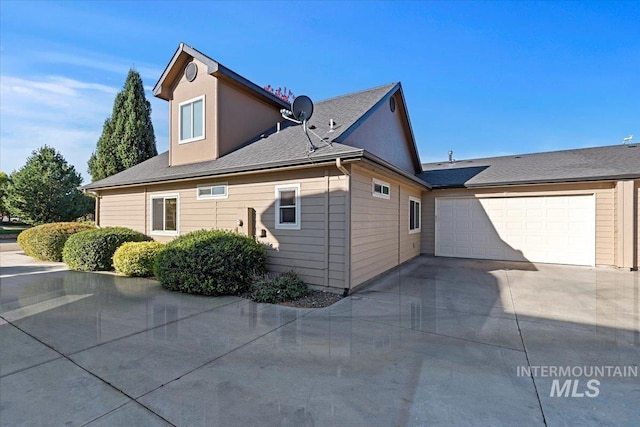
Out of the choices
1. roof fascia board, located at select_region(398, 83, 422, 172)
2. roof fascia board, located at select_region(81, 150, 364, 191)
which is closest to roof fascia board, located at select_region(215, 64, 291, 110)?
roof fascia board, located at select_region(81, 150, 364, 191)

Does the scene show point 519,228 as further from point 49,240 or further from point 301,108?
point 49,240

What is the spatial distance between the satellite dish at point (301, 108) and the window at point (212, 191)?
281 centimetres

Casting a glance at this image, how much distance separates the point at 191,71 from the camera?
10.1 metres

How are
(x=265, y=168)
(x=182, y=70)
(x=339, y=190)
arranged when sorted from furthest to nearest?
(x=182, y=70) → (x=265, y=168) → (x=339, y=190)

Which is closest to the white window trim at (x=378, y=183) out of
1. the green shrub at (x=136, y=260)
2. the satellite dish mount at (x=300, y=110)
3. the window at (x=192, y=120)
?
the satellite dish mount at (x=300, y=110)

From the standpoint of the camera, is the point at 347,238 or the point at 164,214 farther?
the point at 164,214

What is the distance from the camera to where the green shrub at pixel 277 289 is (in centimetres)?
605

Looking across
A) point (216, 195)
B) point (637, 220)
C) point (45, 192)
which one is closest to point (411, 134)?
point (637, 220)

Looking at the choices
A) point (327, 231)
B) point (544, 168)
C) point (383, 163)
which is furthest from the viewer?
point (544, 168)

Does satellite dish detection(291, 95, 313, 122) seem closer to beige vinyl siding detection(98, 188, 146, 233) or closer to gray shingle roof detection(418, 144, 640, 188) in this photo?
gray shingle roof detection(418, 144, 640, 188)

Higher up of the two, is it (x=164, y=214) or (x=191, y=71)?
(x=191, y=71)

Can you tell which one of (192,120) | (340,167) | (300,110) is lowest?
(340,167)

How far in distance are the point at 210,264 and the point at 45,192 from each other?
22.5 m

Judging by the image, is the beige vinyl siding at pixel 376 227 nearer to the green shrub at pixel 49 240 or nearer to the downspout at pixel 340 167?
the downspout at pixel 340 167
